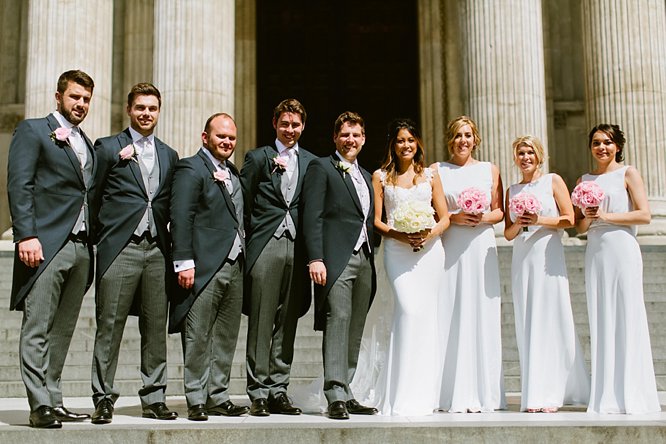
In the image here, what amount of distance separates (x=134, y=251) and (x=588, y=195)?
4.00 m

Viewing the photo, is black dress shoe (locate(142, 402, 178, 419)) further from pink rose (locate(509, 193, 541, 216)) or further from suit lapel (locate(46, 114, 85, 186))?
pink rose (locate(509, 193, 541, 216))

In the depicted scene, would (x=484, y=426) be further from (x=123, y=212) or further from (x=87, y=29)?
(x=87, y=29)

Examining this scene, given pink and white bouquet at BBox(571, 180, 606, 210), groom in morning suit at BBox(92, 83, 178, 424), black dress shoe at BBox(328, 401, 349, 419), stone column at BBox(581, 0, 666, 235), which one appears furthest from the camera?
stone column at BBox(581, 0, 666, 235)

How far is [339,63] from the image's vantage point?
2259 centimetres

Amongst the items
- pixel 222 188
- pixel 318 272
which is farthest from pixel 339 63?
pixel 318 272

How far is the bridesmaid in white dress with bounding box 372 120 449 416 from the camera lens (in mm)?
7191

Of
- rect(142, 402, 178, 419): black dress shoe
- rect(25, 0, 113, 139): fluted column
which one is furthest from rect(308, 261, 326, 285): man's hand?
rect(25, 0, 113, 139): fluted column

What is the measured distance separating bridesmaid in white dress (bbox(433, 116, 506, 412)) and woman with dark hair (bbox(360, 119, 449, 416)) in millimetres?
231

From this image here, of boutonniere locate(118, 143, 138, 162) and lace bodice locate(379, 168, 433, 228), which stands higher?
boutonniere locate(118, 143, 138, 162)

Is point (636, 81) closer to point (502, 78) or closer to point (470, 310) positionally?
point (502, 78)

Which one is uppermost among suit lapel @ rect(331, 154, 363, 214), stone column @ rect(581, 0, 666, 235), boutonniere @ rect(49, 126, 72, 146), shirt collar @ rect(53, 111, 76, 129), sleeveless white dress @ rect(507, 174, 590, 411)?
stone column @ rect(581, 0, 666, 235)

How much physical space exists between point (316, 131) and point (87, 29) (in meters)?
7.58

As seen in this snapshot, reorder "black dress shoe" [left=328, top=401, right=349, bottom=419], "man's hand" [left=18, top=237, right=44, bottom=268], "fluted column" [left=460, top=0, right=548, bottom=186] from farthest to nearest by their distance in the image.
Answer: "fluted column" [left=460, top=0, right=548, bottom=186] → "black dress shoe" [left=328, top=401, right=349, bottom=419] → "man's hand" [left=18, top=237, right=44, bottom=268]

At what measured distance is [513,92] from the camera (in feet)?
52.1
